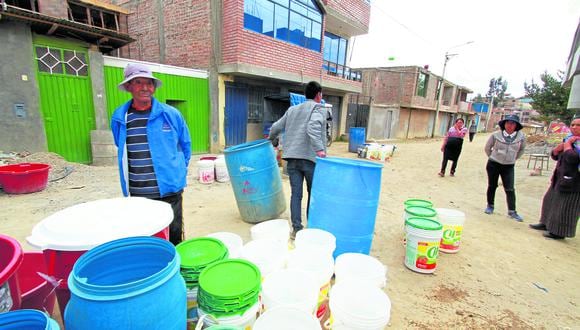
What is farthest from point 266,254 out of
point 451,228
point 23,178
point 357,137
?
point 357,137

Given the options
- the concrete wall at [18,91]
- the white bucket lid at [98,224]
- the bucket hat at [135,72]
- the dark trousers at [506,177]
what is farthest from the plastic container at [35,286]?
the concrete wall at [18,91]

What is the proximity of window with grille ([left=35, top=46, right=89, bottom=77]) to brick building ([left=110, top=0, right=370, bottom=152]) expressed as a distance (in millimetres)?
3420

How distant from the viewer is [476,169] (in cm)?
916

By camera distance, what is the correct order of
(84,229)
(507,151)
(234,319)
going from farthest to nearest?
1. (507,151)
2. (84,229)
3. (234,319)

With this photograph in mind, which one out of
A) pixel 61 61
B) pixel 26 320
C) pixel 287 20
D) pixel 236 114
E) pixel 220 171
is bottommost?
pixel 220 171

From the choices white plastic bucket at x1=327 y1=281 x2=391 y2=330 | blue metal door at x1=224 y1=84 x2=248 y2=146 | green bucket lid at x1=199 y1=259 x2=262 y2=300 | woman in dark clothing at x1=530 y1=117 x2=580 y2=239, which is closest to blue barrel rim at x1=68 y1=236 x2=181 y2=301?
green bucket lid at x1=199 y1=259 x2=262 y2=300

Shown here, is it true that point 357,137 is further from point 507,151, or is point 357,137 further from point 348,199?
point 348,199

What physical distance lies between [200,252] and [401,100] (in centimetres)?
2440

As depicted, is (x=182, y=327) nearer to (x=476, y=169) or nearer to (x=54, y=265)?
(x=54, y=265)

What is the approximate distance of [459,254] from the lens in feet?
10.7

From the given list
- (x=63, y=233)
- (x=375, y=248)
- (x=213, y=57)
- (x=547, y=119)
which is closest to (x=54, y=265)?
(x=63, y=233)

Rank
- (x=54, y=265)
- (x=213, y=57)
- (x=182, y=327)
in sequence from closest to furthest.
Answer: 1. (x=182, y=327)
2. (x=54, y=265)
3. (x=213, y=57)

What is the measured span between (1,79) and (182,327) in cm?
759

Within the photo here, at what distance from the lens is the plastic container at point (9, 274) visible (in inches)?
42.8
